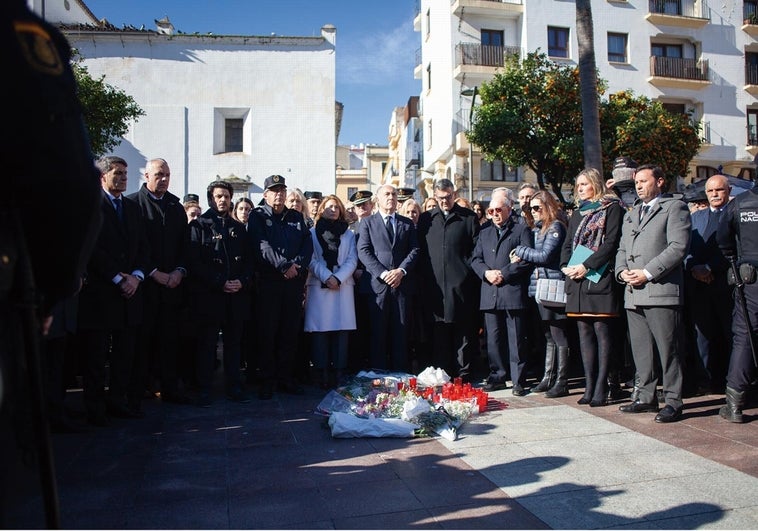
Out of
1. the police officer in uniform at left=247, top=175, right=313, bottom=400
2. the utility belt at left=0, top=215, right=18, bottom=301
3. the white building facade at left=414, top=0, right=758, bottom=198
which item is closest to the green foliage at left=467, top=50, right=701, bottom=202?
the white building facade at left=414, top=0, right=758, bottom=198

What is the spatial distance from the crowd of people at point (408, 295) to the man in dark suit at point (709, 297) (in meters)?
0.02

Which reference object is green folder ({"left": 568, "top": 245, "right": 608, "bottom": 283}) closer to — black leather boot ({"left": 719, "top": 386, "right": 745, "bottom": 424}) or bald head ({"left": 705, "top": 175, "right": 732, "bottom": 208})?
black leather boot ({"left": 719, "top": 386, "right": 745, "bottom": 424})

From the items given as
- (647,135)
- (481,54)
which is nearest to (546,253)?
(647,135)

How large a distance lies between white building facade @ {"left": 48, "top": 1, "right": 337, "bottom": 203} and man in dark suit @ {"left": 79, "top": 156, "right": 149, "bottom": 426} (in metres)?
18.2

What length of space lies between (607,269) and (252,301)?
4068mm

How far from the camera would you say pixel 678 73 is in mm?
31984

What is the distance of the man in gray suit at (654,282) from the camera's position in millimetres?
5281

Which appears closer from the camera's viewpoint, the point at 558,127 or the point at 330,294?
the point at 330,294

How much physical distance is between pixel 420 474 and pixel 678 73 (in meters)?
34.3

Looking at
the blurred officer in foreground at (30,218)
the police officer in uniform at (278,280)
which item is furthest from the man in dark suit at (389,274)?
the blurred officer in foreground at (30,218)

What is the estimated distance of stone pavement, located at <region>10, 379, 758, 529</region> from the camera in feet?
10.6

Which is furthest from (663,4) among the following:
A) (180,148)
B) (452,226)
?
(452,226)

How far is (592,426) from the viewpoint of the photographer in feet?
16.5

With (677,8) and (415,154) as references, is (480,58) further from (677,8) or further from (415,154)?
(677,8)
